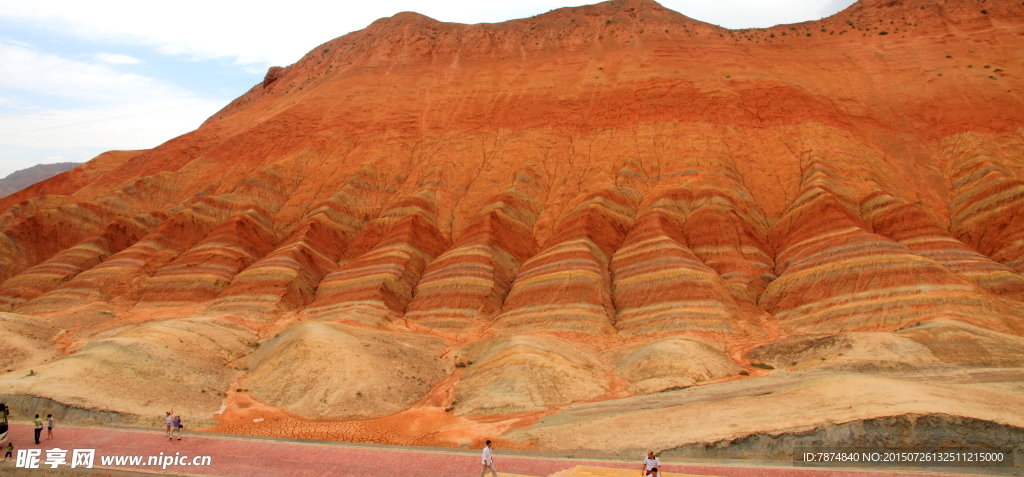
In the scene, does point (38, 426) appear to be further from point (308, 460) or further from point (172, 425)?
point (308, 460)

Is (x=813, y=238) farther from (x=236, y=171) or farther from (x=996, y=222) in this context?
(x=236, y=171)

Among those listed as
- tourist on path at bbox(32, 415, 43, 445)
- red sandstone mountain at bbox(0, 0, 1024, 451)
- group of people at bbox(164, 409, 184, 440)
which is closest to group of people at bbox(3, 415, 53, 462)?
tourist on path at bbox(32, 415, 43, 445)

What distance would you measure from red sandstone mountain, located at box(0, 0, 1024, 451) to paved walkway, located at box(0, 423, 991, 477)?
2315mm

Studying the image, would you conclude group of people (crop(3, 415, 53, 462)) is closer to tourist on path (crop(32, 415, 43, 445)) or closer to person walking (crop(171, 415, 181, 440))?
tourist on path (crop(32, 415, 43, 445))

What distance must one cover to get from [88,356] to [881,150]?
63.4m

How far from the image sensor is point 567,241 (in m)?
47.1

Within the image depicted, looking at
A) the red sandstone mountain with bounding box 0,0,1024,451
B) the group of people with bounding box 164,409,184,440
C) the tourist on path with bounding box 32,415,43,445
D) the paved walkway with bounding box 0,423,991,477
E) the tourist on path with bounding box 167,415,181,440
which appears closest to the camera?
the paved walkway with bounding box 0,423,991,477

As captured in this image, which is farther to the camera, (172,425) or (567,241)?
(567,241)

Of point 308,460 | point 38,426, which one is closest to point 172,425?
point 38,426

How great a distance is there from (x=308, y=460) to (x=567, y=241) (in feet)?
100

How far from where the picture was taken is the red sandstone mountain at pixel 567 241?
27.7 metres

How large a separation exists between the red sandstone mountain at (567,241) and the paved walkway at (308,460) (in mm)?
2315

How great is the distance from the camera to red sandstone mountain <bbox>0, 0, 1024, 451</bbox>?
90.8 feet

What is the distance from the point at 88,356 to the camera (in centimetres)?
2969
